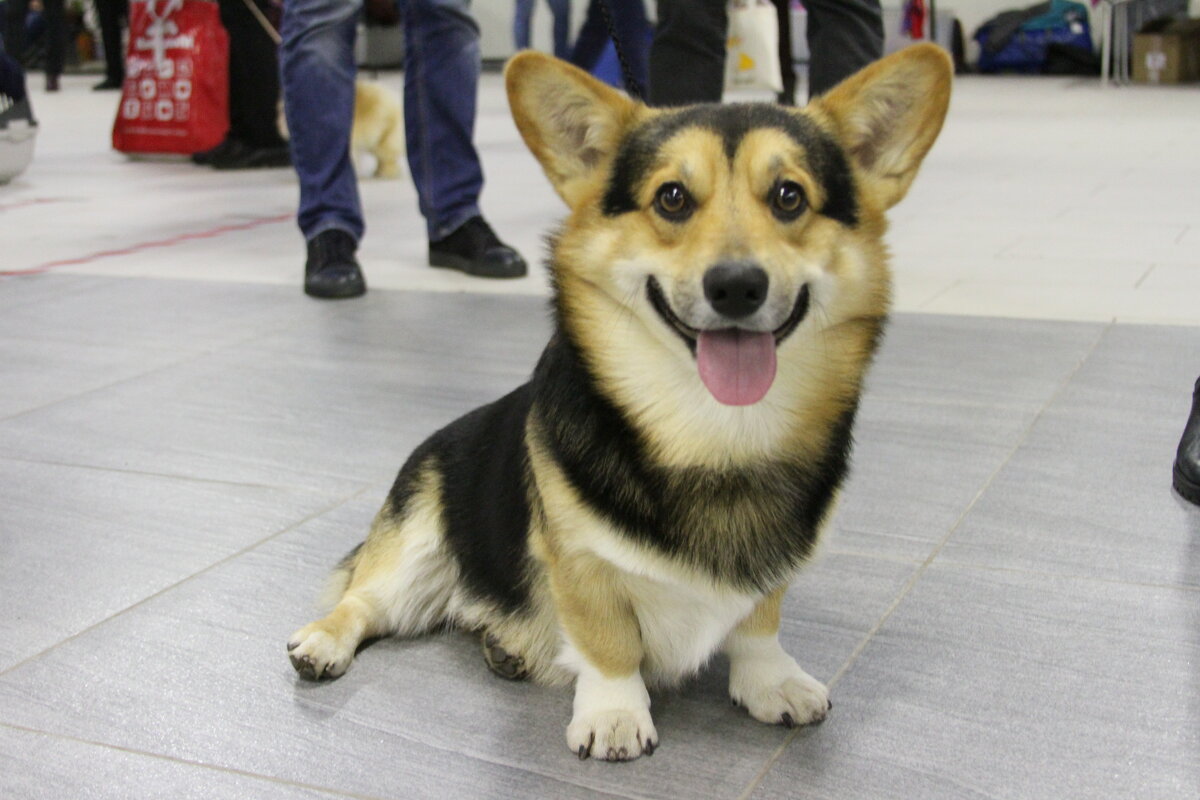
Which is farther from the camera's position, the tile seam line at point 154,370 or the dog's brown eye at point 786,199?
the tile seam line at point 154,370

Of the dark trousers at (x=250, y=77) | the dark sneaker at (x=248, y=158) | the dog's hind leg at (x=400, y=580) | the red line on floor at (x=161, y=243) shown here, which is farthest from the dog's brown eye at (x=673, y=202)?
the dark trousers at (x=250, y=77)

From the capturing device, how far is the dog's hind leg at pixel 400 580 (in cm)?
160

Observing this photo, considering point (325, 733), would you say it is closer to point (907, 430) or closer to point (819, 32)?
point (907, 430)

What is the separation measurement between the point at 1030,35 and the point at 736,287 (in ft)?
34.2

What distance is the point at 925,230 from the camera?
→ 4.24 meters

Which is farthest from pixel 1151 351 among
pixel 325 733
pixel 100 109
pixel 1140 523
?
pixel 100 109

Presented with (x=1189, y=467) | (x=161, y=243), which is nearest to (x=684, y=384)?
(x=1189, y=467)

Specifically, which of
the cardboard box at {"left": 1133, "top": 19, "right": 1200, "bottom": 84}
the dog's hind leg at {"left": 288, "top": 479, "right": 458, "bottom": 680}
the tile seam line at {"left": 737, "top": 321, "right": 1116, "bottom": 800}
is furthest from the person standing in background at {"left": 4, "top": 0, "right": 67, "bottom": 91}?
the dog's hind leg at {"left": 288, "top": 479, "right": 458, "bottom": 680}

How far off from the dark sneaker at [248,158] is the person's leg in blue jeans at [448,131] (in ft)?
10.2

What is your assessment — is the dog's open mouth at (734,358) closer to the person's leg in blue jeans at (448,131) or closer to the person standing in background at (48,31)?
the person's leg in blue jeans at (448,131)

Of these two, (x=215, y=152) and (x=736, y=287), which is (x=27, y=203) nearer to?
(x=215, y=152)

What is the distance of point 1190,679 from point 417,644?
3.10 feet

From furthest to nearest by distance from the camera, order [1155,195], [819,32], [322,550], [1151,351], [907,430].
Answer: [1155,195], [819,32], [1151,351], [907,430], [322,550]

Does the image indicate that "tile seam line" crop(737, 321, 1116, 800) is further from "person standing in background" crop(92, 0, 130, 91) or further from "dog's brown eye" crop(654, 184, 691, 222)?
"person standing in background" crop(92, 0, 130, 91)
